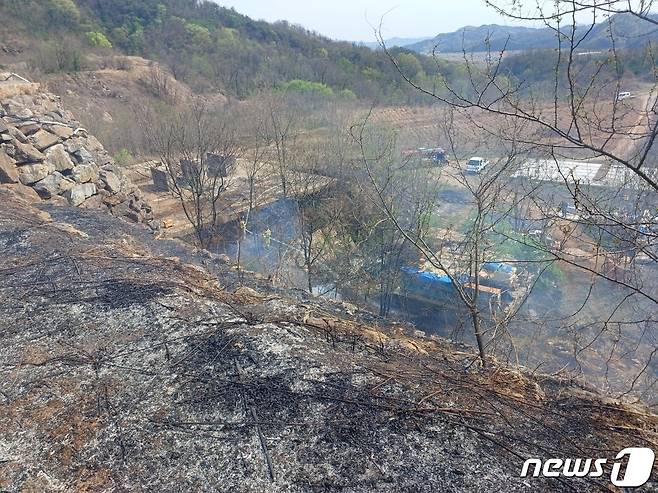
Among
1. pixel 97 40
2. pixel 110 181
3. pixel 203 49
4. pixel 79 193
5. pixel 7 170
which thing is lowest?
pixel 79 193

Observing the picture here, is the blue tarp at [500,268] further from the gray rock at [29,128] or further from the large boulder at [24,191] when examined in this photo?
the gray rock at [29,128]

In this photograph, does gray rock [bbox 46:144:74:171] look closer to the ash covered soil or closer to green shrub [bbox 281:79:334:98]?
the ash covered soil

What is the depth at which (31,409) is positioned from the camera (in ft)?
11.1

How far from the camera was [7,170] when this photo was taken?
8.63 metres

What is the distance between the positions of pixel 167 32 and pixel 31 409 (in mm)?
41879

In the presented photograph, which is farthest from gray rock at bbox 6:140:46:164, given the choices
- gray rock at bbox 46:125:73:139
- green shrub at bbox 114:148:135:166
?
green shrub at bbox 114:148:135:166

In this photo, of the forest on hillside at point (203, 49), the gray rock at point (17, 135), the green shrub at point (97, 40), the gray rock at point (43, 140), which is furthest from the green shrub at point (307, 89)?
the gray rock at point (17, 135)

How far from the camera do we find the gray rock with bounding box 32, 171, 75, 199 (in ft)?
29.7

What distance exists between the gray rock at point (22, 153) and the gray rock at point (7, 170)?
0.73ft

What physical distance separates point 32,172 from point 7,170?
1.65 feet

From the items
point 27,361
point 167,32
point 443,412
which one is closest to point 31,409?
point 27,361

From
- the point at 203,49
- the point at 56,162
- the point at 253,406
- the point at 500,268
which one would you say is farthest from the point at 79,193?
the point at 203,49

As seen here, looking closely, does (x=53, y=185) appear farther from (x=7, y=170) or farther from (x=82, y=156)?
(x=82, y=156)

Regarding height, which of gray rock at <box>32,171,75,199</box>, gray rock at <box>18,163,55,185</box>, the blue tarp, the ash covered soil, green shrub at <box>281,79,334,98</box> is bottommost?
the blue tarp
